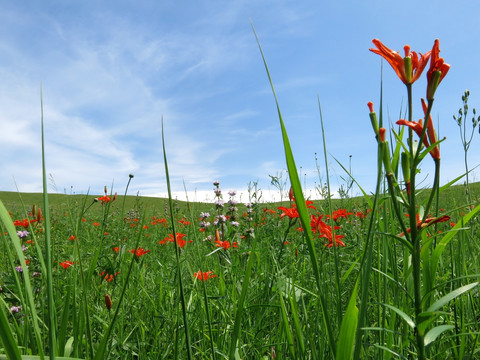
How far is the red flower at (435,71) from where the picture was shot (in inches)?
28.9

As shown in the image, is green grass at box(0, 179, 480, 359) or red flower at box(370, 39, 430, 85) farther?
green grass at box(0, 179, 480, 359)

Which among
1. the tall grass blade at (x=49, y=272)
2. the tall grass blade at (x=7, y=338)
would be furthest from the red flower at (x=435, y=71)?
the tall grass blade at (x=7, y=338)

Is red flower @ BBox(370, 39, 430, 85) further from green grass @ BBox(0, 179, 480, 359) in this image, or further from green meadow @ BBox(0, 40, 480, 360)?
green grass @ BBox(0, 179, 480, 359)

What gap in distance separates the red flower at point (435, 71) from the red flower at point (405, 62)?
2cm

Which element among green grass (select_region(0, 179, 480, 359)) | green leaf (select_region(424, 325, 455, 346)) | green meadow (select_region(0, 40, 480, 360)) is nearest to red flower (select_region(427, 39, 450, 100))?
green meadow (select_region(0, 40, 480, 360))

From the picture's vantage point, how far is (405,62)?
2.50ft

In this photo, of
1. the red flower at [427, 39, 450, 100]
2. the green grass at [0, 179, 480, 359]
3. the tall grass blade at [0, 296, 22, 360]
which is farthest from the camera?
the green grass at [0, 179, 480, 359]

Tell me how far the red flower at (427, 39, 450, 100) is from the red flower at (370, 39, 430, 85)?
22 millimetres

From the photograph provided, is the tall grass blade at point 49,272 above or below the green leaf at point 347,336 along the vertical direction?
above

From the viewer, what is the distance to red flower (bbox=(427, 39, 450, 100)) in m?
0.73

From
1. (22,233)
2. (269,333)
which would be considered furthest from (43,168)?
Result: (22,233)

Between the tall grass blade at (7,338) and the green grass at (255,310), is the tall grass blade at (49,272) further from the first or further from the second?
the green grass at (255,310)

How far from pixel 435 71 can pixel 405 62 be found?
0.22 feet

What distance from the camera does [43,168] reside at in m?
0.72
